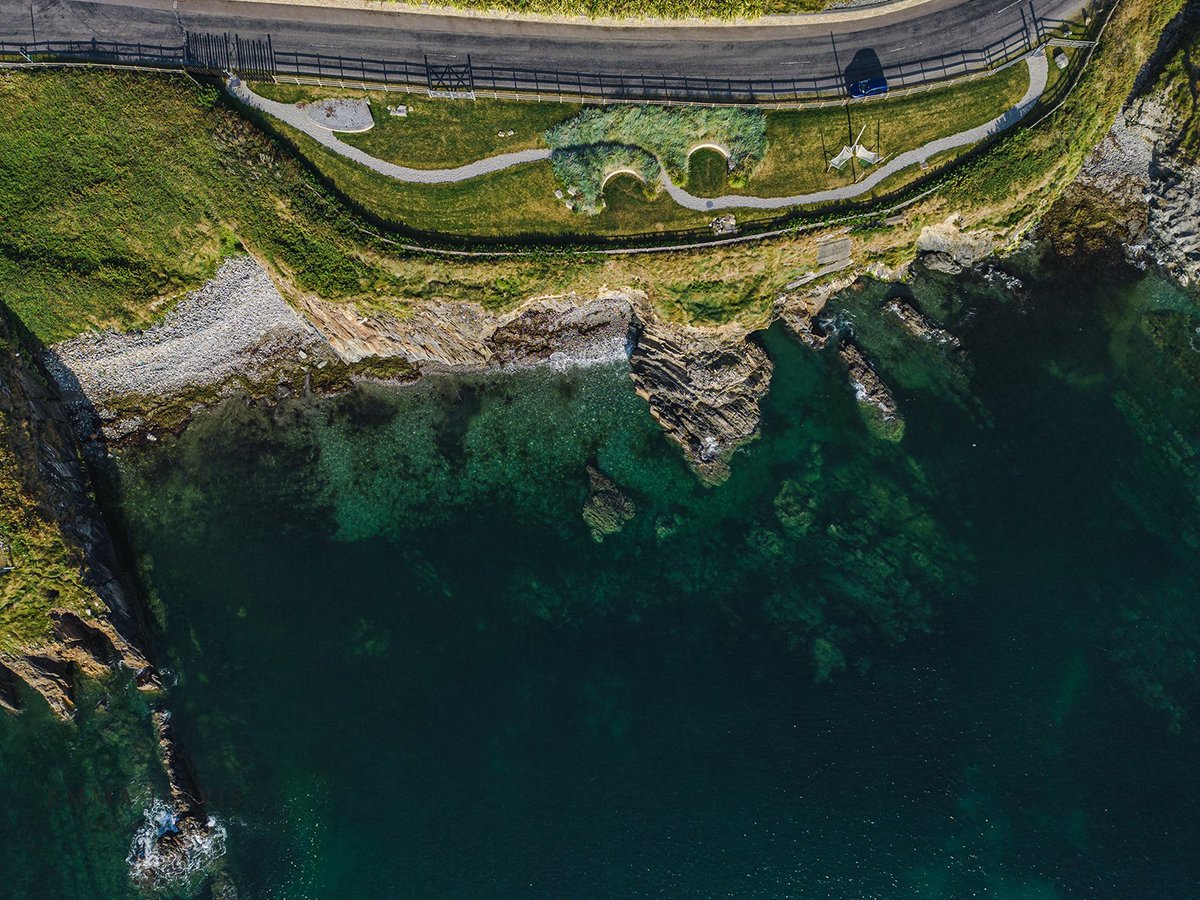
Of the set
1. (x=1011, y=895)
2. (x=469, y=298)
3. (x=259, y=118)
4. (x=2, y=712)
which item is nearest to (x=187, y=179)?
(x=259, y=118)

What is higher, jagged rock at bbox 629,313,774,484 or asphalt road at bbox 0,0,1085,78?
asphalt road at bbox 0,0,1085,78

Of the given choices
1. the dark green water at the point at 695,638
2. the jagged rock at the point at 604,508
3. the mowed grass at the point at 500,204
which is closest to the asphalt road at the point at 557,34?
the mowed grass at the point at 500,204

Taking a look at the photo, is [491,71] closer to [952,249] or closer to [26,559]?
[952,249]

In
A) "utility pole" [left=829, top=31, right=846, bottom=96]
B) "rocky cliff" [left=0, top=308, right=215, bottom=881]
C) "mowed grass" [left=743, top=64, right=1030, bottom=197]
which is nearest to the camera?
"rocky cliff" [left=0, top=308, right=215, bottom=881]

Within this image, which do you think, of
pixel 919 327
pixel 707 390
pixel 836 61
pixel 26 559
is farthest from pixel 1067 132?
pixel 26 559

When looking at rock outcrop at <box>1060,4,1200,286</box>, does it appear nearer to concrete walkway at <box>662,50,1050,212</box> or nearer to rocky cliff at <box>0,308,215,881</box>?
concrete walkway at <box>662,50,1050,212</box>

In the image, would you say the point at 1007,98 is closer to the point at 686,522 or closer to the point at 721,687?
the point at 686,522

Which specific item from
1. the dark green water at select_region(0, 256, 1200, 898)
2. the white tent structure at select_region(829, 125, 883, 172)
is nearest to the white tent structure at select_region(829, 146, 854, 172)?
the white tent structure at select_region(829, 125, 883, 172)
